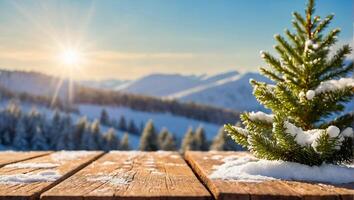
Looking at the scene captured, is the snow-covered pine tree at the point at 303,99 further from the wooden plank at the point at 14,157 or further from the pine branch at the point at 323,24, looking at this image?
the wooden plank at the point at 14,157

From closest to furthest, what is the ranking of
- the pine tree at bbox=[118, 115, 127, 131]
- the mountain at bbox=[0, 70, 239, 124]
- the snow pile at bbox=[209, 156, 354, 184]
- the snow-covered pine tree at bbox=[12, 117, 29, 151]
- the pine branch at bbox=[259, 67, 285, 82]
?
the snow pile at bbox=[209, 156, 354, 184] → the pine branch at bbox=[259, 67, 285, 82] → the snow-covered pine tree at bbox=[12, 117, 29, 151] → the pine tree at bbox=[118, 115, 127, 131] → the mountain at bbox=[0, 70, 239, 124]

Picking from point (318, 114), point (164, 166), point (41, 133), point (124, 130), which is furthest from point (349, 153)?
point (124, 130)

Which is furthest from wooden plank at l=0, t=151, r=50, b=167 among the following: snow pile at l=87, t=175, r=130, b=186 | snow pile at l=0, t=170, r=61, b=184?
snow pile at l=87, t=175, r=130, b=186

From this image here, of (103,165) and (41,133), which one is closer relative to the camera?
(103,165)

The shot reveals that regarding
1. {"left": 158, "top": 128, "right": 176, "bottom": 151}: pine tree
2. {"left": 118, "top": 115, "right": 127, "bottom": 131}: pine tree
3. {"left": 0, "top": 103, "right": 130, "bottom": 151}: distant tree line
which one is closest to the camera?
{"left": 158, "top": 128, "right": 176, "bottom": 151}: pine tree

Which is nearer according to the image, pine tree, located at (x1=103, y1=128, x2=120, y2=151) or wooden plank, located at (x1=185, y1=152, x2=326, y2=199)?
wooden plank, located at (x1=185, y1=152, x2=326, y2=199)

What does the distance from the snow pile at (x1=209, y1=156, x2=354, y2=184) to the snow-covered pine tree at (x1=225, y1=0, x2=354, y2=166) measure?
9 centimetres

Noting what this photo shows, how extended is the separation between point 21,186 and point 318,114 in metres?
1.77

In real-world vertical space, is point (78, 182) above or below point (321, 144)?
below

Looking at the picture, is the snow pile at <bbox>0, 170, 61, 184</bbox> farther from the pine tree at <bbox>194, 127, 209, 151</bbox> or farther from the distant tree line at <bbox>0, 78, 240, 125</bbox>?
the distant tree line at <bbox>0, 78, 240, 125</bbox>

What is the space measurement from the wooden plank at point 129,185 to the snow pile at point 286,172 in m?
0.21

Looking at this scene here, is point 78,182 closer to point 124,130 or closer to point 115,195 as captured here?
point 115,195

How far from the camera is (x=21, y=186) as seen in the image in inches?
73.5

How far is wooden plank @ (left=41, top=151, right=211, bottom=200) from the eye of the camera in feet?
5.41
